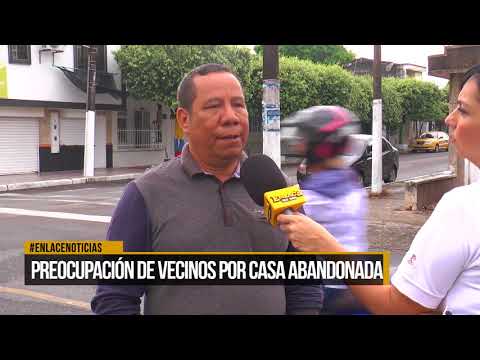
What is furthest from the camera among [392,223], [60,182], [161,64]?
[161,64]

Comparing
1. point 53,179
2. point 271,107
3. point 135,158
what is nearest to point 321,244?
point 271,107

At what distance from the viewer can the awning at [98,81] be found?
70.3 ft

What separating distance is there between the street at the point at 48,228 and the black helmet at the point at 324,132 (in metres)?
2.99

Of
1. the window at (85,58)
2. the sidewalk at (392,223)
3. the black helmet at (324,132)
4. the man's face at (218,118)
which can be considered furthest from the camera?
the window at (85,58)

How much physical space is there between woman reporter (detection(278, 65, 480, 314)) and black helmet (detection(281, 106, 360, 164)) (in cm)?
113

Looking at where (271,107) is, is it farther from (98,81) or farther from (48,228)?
(98,81)

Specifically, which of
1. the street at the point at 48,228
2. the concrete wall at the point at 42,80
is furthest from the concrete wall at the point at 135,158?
the street at the point at 48,228

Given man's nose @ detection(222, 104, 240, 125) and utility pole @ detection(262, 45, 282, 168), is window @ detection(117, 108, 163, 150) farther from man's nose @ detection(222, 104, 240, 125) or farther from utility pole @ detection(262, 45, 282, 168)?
man's nose @ detection(222, 104, 240, 125)

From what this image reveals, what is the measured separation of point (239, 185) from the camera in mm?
1916

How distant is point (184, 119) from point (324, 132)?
0.89 metres

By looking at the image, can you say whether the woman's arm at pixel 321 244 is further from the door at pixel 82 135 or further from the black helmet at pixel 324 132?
the door at pixel 82 135

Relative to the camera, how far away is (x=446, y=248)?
135 cm
